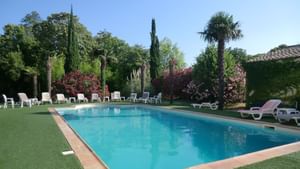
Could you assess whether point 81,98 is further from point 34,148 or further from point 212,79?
point 34,148

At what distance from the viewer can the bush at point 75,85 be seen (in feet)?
69.7

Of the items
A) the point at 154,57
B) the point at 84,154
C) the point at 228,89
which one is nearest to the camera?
the point at 84,154

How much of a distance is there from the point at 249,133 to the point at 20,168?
7.28 meters

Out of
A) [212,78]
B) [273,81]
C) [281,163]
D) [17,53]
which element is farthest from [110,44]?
[281,163]

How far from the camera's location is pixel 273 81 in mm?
13617

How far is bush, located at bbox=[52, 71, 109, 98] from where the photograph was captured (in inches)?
836

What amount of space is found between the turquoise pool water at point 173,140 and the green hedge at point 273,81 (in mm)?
3610

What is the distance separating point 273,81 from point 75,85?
1402cm

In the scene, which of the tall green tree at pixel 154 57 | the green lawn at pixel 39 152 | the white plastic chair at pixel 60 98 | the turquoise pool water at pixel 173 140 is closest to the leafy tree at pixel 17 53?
the white plastic chair at pixel 60 98

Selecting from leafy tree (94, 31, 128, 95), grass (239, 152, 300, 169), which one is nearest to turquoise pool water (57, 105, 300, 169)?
grass (239, 152, 300, 169)

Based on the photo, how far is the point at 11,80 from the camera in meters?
25.4

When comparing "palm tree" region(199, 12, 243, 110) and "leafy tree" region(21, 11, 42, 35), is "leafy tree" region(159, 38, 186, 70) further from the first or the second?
"palm tree" region(199, 12, 243, 110)

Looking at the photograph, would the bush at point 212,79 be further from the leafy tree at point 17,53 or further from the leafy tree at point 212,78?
the leafy tree at point 17,53

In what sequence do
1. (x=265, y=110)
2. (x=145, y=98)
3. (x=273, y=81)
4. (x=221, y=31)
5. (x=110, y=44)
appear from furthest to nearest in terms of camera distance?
(x=110, y=44) → (x=145, y=98) → (x=221, y=31) → (x=273, y=81) → (x=265, y=110)
